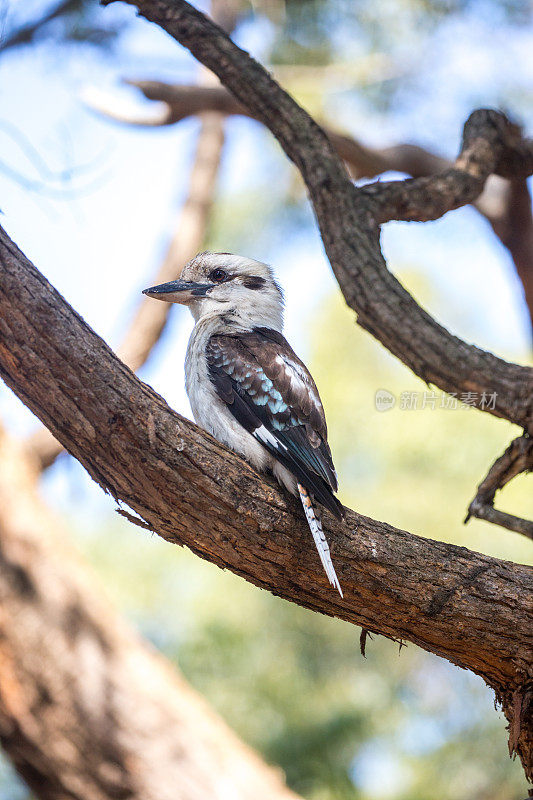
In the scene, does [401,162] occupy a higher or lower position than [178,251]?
higher

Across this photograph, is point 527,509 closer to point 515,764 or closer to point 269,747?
point 515,764

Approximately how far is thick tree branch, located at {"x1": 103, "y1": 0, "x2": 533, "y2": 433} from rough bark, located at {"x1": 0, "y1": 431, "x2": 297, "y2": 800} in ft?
5.36

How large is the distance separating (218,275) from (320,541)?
1.15 meters

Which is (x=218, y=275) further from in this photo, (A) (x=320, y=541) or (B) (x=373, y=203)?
(A) (x=320, y=541)

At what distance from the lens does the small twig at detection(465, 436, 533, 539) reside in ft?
6.97

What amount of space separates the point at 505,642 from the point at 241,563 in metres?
0.61

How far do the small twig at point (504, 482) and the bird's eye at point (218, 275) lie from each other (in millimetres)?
1034

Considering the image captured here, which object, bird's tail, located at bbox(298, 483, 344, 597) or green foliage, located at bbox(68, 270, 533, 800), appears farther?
green foliage, located at bbox(68, 270, 533, 800)

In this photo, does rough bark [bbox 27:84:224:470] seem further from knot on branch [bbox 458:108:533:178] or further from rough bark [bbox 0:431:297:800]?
knot on branch [bbox 458:108:533:178]

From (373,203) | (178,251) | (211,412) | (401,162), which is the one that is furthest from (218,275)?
(178,251)

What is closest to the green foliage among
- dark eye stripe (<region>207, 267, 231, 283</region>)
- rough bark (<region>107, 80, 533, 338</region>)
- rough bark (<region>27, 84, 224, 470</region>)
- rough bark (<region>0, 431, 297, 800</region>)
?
rough bark (<region>0, 431, 297, 800</region>)

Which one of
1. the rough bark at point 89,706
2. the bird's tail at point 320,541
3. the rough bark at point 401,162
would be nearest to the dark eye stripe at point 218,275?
the bird's tail at point 320,541

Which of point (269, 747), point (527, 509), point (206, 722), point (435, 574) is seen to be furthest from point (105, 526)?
point (435, 574)

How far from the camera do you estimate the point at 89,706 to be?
3.00 m
